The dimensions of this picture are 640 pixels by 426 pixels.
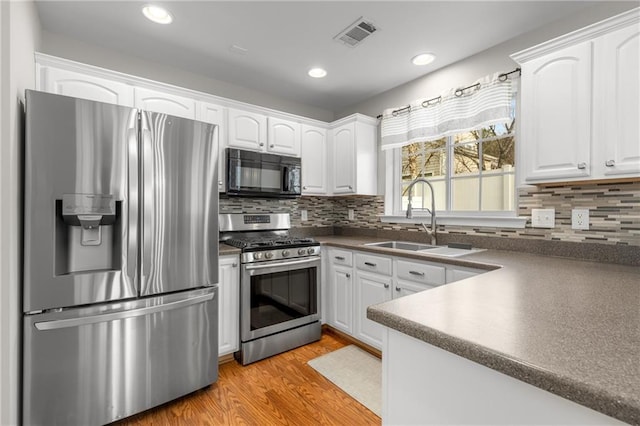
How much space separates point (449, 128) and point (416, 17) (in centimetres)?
92

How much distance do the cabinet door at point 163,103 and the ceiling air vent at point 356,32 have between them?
4.03 ft

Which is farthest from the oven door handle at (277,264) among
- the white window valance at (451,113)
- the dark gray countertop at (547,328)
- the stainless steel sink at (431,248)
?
the dark gray countertop at (547,328)

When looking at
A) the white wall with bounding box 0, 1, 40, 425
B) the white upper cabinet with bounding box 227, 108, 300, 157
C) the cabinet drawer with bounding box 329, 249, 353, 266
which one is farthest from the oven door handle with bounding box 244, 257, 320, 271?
the white wall with bounding box 0, 1, 40, 425

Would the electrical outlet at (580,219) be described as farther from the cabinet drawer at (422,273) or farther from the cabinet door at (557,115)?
the cabinet drawer at (422,273)

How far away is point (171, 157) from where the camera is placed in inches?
69.7

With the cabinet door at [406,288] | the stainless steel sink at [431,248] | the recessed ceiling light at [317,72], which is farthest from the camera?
the recessed ceiling light at [317,72]

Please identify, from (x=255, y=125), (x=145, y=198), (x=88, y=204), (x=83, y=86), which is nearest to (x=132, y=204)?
(x=145, y=198)

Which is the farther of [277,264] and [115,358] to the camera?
[277,264]

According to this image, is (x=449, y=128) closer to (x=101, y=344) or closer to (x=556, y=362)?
(x=556, y=362)

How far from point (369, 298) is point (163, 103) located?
218 cm

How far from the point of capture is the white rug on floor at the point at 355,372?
73.4 inches

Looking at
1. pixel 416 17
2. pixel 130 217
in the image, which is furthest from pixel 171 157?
pixel 416 17

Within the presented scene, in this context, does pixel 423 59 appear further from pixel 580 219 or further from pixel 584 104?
pixel 580 219

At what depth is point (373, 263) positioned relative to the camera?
7.68 feet
